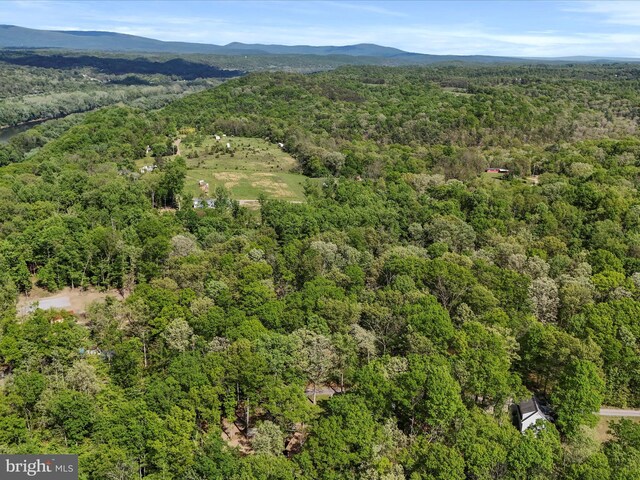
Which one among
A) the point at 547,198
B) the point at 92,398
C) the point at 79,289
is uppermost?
the point at 547,198

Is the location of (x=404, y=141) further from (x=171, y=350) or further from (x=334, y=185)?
(x=171, y=350)

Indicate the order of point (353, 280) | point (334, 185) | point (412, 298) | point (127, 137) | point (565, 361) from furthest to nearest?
point (127, 137) < point (334, 185) < point (353, 280) < point (412, 298) < point (565, 361)

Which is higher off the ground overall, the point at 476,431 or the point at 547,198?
the point at 547,198

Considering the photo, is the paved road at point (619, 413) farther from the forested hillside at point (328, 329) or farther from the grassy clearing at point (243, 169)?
the grassy clearing at point (243, 169)

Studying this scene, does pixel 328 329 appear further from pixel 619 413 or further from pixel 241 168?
pixel 241 168

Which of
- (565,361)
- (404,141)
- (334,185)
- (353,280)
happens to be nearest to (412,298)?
(353,280)

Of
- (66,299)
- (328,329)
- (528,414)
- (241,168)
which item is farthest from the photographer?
(241,168)

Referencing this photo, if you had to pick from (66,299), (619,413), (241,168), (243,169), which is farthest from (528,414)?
(241,168)

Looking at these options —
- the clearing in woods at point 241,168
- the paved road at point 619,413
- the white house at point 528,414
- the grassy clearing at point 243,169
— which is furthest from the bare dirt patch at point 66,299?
the paved road at point 619,413
